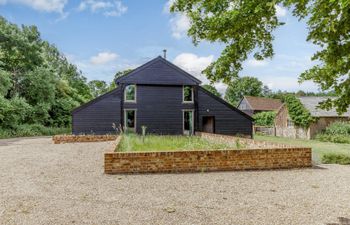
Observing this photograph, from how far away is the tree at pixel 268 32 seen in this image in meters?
3.29

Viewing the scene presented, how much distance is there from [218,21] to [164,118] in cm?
1923

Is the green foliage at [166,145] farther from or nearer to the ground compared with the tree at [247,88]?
nearer to the ground

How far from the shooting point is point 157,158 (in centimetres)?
820

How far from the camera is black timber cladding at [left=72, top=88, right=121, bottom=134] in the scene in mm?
21547

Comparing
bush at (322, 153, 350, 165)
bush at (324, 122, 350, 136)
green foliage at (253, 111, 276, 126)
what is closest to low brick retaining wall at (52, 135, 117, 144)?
bush at (322, 153, 350, 165)

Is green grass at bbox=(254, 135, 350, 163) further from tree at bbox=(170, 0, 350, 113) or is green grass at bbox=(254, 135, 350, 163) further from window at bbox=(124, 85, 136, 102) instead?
window at bbox=(124, 85, 136, 102)

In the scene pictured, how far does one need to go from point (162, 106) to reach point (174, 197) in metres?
17.4

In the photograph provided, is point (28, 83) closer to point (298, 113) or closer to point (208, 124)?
point (208, 124)

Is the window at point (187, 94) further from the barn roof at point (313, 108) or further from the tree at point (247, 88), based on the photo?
the tree at point (247, 88)

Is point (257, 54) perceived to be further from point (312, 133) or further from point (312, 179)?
point (312, 133)

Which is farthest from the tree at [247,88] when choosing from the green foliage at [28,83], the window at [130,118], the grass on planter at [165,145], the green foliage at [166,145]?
the grass on planter at [165,145]

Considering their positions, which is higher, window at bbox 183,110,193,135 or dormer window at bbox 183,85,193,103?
dormer window at bbox 183,85,193,103

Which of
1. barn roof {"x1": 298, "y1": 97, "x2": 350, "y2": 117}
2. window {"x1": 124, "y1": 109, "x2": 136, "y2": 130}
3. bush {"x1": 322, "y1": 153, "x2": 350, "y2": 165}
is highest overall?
barn roof {"x1": 298, "y1": 97, "x2": 350, "y2": 117}

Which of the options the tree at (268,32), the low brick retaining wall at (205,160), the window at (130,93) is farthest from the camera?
the window at (130,93)
